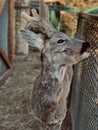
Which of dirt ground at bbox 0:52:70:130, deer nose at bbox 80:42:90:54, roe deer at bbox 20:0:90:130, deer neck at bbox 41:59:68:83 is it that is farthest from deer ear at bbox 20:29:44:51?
dirt ground at bbox 0:52:70:130

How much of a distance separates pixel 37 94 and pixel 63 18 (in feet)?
20.0

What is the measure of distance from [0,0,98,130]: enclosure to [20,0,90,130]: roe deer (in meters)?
0.21

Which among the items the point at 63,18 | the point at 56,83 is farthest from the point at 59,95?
the point at 63,18

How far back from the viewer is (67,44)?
2.53 metres

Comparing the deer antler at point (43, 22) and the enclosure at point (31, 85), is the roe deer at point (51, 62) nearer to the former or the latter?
the deer antler at point (43, 22)

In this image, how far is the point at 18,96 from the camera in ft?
17.0

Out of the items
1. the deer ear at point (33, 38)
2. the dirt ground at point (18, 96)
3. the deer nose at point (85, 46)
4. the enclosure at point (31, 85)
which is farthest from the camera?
the dirt ground at point (18, 96)

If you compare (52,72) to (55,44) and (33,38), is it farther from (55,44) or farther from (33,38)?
(33,38)

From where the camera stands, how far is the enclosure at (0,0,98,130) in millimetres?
2547

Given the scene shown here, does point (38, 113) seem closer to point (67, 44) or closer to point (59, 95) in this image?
point (59, 95)

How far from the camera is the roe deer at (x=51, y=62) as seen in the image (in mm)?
2521

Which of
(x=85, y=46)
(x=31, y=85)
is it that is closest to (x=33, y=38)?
(x=85, y=46)

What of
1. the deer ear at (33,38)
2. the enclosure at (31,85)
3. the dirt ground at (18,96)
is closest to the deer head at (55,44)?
the deer ear at (33,38)

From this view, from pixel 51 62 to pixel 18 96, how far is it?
8.89 ft
